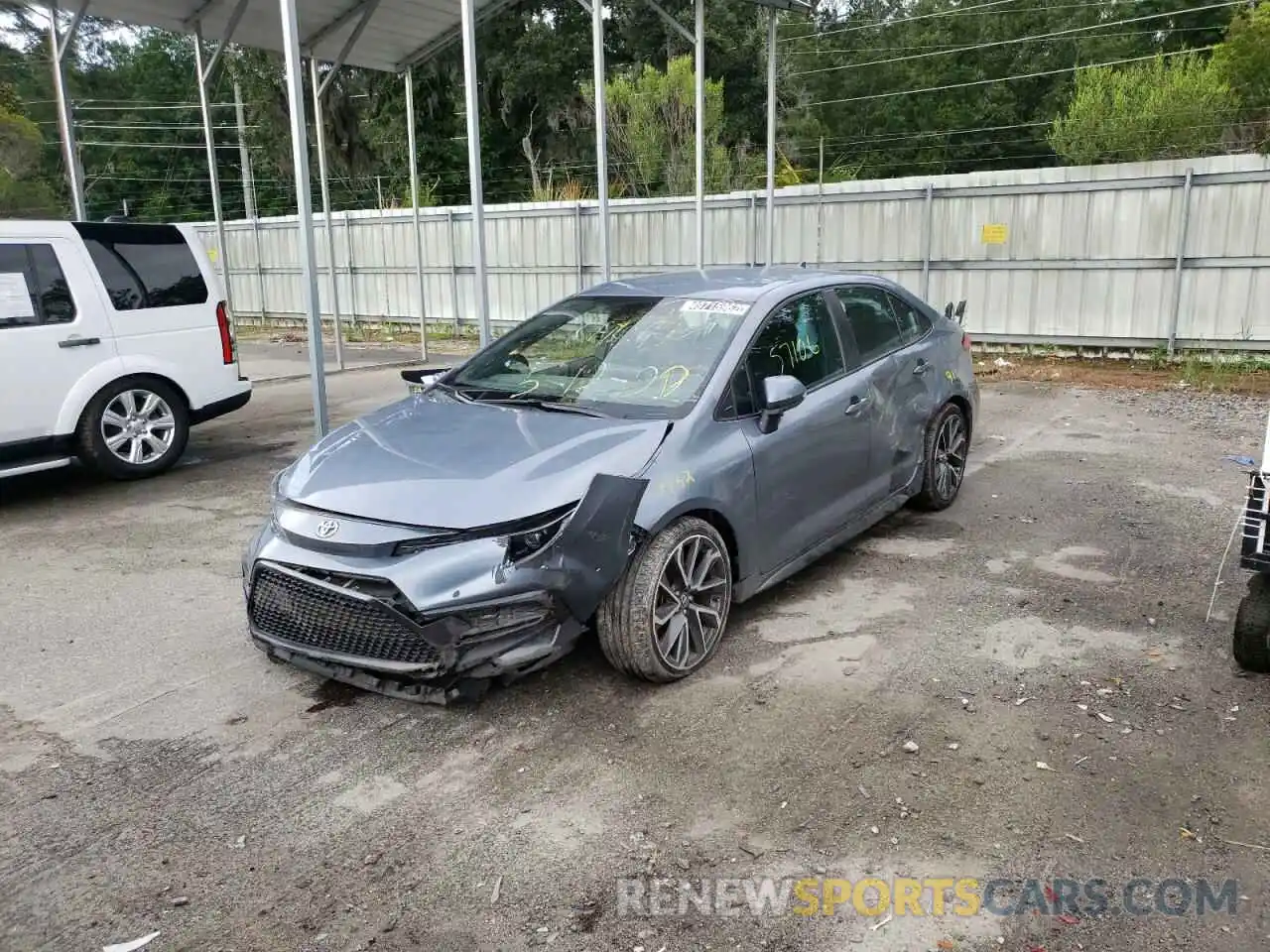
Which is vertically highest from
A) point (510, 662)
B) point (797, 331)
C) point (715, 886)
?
point (797, 331)

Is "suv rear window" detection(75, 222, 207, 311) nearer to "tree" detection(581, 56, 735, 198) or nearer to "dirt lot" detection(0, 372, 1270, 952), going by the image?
"dirt lot" detection(0, 372, 1270, 952)

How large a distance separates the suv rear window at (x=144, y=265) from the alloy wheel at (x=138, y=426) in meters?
0.68

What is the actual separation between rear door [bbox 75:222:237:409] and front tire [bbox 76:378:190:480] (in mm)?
163

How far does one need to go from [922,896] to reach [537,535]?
1661 millimetres

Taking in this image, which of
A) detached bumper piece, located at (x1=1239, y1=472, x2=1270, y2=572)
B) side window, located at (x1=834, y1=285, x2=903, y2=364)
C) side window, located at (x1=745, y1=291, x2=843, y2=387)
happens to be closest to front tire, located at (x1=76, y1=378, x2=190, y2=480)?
side window, located at (x1=745, y1=291, x2=843, y2=387)

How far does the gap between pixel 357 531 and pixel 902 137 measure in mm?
38387

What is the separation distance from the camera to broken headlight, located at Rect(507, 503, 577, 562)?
11.2ft

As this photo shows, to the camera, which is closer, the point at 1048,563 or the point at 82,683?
the point at 82,683

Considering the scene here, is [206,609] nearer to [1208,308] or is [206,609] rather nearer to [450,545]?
[450,545]

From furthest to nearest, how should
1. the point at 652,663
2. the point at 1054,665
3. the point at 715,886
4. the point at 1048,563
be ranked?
the point at 1048,563 → the point at 1054,665 → the point at 652,663 → the point at 715,886

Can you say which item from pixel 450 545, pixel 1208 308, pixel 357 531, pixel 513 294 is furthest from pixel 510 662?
pixel 513 294

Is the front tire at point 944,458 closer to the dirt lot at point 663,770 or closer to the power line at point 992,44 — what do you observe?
the dirt lot at point 663,770

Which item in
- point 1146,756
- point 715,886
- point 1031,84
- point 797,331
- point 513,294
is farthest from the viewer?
point 1031,84

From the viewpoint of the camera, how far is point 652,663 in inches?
148
